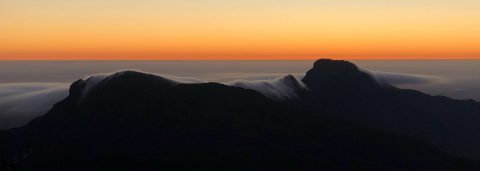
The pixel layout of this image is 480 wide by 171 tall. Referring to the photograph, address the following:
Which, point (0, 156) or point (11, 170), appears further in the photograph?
point (0, 156)

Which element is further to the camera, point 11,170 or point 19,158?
point 19,158
